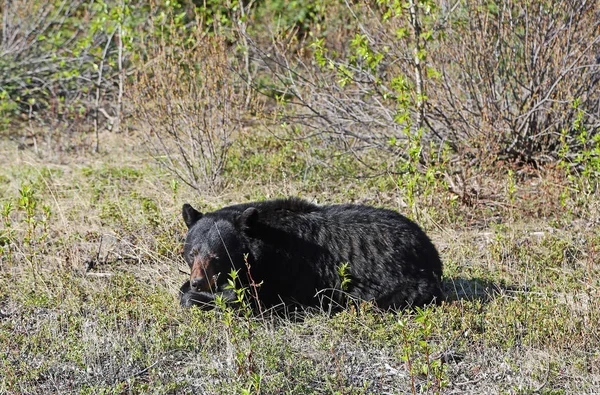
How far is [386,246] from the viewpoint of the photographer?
5641mm

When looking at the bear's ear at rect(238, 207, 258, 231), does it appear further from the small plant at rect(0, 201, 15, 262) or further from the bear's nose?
the small plant at rect(0, 201, 15, 262)

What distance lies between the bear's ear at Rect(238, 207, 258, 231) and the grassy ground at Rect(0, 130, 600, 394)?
63 centimetres

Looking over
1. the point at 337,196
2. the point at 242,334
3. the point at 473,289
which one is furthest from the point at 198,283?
the point at 337,196

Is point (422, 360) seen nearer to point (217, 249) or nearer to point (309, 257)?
point (309, 257)

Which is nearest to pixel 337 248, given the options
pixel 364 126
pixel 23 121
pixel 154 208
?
pixel 154 208

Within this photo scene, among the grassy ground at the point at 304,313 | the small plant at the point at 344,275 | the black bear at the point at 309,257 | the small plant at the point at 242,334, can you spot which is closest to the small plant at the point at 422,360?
the grassy ground at the point at 304,313

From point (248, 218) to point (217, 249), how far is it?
0.30m

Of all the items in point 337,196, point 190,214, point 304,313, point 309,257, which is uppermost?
point 190,214

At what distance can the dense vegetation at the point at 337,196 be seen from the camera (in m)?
4.88

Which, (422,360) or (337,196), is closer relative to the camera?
(422,360)

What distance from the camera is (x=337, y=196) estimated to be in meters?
8.27

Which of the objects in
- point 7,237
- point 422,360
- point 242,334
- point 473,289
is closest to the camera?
point 422,360

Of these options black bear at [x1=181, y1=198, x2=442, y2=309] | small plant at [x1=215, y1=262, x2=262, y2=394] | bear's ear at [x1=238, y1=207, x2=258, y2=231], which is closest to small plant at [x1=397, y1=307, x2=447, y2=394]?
black bear at [x1=181, y1=198, x2=442, y2=309]

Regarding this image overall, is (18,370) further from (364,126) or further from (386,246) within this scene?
(364,126)
